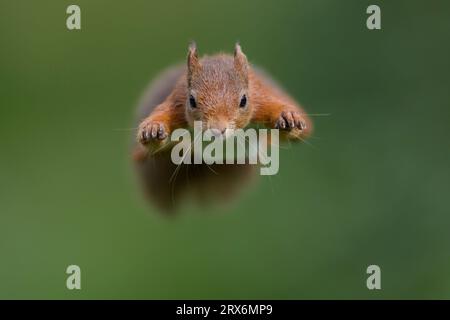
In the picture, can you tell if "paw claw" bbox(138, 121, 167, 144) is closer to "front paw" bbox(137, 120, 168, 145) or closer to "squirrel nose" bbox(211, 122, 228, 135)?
"front paw" bbox(137, 120, 168, 145)

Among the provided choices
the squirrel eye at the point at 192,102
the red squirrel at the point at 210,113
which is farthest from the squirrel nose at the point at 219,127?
the squirrel eye at the point at 192,102

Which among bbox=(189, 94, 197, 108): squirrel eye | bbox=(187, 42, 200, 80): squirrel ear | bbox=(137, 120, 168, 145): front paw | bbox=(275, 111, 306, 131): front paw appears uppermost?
bbox=(187, 42, 200, 80): squirrel ear

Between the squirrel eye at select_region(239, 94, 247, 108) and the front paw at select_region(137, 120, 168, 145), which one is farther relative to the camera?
the squirrel eye at select_region(239, 94, 247, 108)

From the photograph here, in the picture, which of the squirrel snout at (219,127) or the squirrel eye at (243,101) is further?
the squirrel eye at (243,101)

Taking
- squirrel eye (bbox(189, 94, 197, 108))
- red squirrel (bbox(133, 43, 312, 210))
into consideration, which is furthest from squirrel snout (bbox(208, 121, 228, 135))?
squirrel eye (bbox(189, 94, 197, 108))

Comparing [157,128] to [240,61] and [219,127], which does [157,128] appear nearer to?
[219,127]

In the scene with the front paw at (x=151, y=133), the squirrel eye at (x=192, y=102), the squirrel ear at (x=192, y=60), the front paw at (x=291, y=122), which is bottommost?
the front paw at (x=151, y=133)

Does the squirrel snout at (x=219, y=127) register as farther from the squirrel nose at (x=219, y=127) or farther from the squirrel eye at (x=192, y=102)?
the squirrel eye at (x=192, y=102)

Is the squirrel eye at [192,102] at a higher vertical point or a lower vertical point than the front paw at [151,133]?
higher
